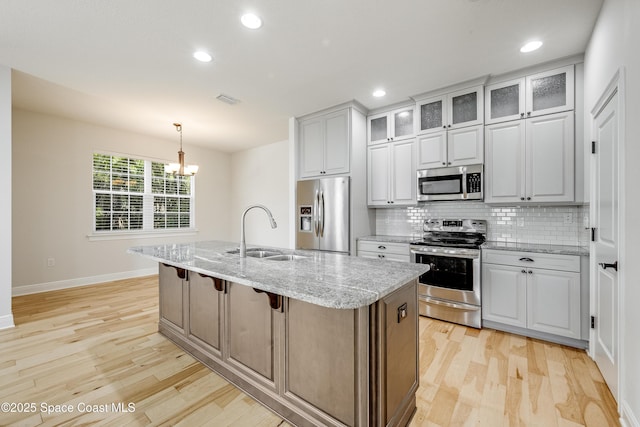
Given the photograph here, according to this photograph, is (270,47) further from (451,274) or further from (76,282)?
(76,282)

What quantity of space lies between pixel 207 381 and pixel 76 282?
409 cm

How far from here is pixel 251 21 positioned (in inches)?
86.0

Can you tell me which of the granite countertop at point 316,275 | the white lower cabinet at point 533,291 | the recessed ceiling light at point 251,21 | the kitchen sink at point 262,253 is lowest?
the white lower cabinet at point 533,291

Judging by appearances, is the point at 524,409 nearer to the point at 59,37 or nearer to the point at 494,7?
the point at 494,7

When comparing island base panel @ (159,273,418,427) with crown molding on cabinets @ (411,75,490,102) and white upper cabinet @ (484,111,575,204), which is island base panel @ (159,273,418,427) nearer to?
white upper cabinet @ (484,111,575,204)

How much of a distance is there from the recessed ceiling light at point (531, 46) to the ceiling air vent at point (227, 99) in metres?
3.17

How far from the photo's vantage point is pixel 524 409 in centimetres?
174

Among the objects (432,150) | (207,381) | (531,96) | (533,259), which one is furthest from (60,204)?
(531,96)

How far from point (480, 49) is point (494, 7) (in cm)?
56

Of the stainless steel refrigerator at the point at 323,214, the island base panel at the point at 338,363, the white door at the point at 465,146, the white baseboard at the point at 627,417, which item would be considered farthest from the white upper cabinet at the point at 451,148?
the white baseboard at the point at 627,417

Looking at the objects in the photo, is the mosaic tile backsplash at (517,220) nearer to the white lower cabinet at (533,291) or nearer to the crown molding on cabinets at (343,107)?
the white lower cabinet at (533,291)

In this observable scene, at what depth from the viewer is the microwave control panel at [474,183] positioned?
3.16 m

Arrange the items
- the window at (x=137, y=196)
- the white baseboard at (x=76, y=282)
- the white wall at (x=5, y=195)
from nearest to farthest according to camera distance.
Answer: the white wall at (x=5, y=195)
the white baseboard at (x=76, y=282)
the window at (x=137, y=196)

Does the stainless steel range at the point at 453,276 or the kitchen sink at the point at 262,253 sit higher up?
the kitchen sink at the point at 262,253
